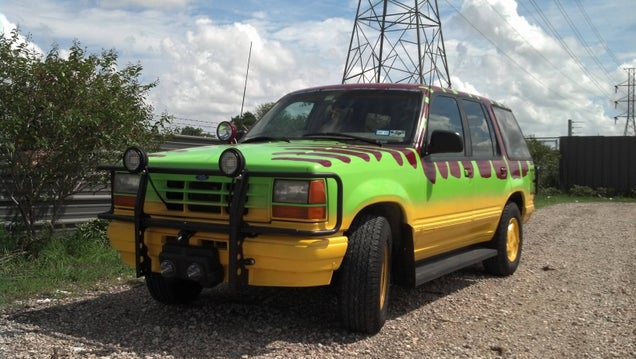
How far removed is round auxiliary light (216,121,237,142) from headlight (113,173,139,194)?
153cm

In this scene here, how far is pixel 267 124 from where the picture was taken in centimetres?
559

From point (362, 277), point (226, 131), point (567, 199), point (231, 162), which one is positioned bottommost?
point (567, 199)

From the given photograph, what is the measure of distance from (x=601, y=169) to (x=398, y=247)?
18.8 metres

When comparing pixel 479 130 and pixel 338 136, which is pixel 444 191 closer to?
pixel 338 136

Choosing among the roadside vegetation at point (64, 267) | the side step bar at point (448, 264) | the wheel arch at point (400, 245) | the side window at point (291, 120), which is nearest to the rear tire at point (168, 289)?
the roadside vegetation at point (64, 267)

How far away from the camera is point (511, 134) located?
23.2 feet

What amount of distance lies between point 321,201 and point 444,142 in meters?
1.50

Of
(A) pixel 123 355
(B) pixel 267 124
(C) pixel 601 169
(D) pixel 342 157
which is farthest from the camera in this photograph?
(C) pixel 601 169

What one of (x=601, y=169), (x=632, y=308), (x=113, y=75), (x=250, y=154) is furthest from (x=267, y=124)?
(x=601, y=169)

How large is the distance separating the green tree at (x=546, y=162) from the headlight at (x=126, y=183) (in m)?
18.3

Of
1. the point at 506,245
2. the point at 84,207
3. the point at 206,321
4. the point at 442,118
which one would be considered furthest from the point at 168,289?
the point at 506,245

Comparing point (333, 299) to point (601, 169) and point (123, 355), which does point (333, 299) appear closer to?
point (123, 355)

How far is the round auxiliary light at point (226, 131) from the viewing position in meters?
5.84

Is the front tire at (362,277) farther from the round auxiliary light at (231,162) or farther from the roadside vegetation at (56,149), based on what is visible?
the roadside vegetation at (56,149)
